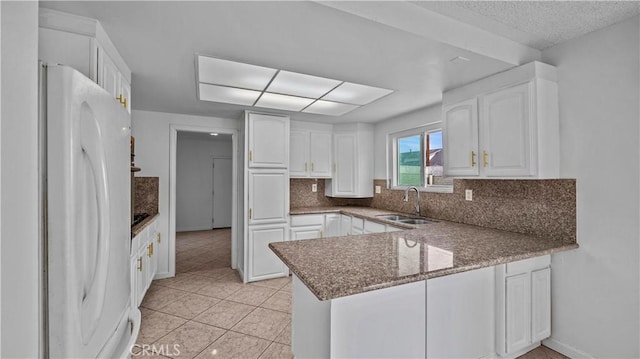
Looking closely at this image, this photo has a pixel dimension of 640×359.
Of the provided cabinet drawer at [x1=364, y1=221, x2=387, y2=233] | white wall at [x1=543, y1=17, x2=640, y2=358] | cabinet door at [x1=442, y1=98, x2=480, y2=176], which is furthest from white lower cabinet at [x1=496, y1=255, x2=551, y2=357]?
cabinet drawer at [x1=364, y1=221, x2=387, y2=233]

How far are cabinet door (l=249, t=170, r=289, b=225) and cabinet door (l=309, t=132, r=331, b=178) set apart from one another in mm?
609

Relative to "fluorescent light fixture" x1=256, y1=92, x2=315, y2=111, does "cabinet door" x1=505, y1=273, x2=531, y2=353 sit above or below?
below

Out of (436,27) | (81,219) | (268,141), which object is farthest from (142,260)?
(436,27)

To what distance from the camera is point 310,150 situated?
4.22 meters

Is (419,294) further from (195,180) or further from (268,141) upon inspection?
(195,180)

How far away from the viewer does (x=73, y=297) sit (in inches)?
35.5

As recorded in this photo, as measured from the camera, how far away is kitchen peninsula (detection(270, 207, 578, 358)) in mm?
1376

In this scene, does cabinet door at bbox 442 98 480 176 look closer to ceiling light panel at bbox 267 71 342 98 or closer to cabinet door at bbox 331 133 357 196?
ceiling light panel at bbox 267 71 342 98

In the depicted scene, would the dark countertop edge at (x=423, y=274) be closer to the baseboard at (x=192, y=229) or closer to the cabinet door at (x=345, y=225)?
the cabinet door at (x=345, y=225)

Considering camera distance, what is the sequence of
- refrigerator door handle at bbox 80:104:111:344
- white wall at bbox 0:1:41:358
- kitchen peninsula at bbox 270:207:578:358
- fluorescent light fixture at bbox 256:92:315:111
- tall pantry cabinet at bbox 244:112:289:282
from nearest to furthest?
white wall at bbox 0:1:41:358, refrigerator door handle at bbox 80:104:111:344, kitchen peninsula at bbox 270:207:578:358, fluorescent light fixture at bbox 256:92:315:111, tall pantry cabinet at bbox 244:112:289:282

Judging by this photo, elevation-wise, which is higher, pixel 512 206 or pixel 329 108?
pixel 329 108

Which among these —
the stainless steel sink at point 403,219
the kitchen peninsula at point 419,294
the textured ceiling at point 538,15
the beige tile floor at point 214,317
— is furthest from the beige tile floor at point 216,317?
the textured ceiling at point 538,15

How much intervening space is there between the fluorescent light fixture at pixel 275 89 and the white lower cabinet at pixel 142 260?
150cm

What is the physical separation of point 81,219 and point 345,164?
3609 mm
